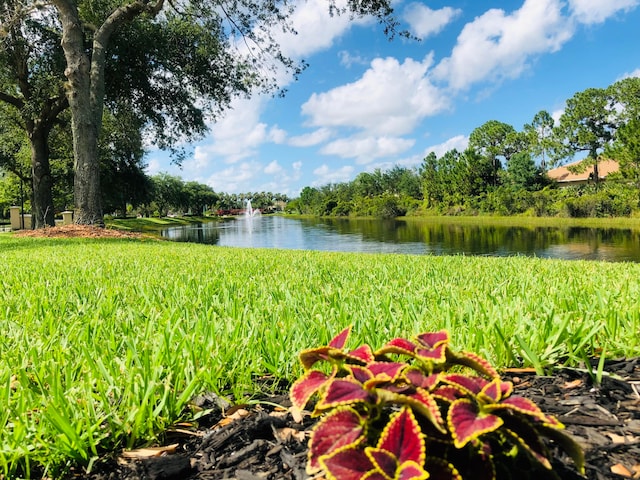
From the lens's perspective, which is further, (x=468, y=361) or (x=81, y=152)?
(x=81, y=152)

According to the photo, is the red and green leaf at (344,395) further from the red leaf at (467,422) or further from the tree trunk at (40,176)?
the tree trunk at (40,176)

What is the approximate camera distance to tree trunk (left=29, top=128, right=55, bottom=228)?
589 inches

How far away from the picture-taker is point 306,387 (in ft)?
3.11

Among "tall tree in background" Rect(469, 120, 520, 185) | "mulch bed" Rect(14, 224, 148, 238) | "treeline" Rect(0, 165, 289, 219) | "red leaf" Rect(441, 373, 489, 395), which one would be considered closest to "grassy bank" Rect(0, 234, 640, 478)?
"red leaf" Rect(441, 373, 489, 395)

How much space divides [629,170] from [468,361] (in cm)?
3756

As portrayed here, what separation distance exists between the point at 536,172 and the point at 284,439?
56.9 metres

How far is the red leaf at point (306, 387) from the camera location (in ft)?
2.97

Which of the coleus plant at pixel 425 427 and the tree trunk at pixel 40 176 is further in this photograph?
the tree trunk at pixel 40 176

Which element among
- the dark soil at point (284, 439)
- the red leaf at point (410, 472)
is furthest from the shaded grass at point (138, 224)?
the red leaf at point (410, 472)

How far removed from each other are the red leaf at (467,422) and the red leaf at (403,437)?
59 mm

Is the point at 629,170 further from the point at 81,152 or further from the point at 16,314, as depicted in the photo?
the point at 16,314

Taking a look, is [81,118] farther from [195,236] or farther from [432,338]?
[195,236]

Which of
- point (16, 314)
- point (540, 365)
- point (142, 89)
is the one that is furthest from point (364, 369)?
point (142, 89)

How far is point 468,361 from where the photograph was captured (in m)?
0.90
